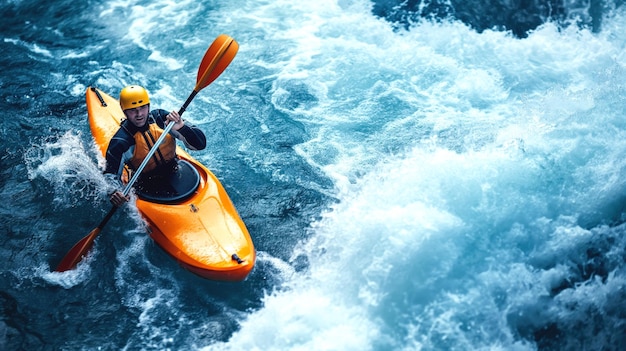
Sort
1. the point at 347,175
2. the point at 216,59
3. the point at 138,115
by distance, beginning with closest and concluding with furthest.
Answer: the point at 138,115 → the point at 216,59 → the point at 347,175

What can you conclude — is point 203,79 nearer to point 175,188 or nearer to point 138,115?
point 138,115

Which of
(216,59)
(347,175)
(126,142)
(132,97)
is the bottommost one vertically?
(347,175)

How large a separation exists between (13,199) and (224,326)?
264 centimetres

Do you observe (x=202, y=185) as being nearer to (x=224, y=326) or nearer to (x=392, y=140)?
(x=224, y=326)

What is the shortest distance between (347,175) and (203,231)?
187 centimetres

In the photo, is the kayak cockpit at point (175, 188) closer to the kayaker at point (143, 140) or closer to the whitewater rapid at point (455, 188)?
the kayaker at point (143, 140)

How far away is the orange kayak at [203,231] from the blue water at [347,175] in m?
0.32

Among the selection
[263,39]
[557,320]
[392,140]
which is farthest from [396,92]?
[557,320]

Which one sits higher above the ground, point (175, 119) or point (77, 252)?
point (175, 119)

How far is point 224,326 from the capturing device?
4.34m

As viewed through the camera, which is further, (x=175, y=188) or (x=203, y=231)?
(x=175, y=188)

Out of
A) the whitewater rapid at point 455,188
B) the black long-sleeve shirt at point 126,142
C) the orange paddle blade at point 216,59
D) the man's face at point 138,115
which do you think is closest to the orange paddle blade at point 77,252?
the black long-sleeve shirt at point 126,142

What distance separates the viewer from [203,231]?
14.6 feet

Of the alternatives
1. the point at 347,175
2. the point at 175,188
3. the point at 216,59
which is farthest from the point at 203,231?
the point at 347,175
